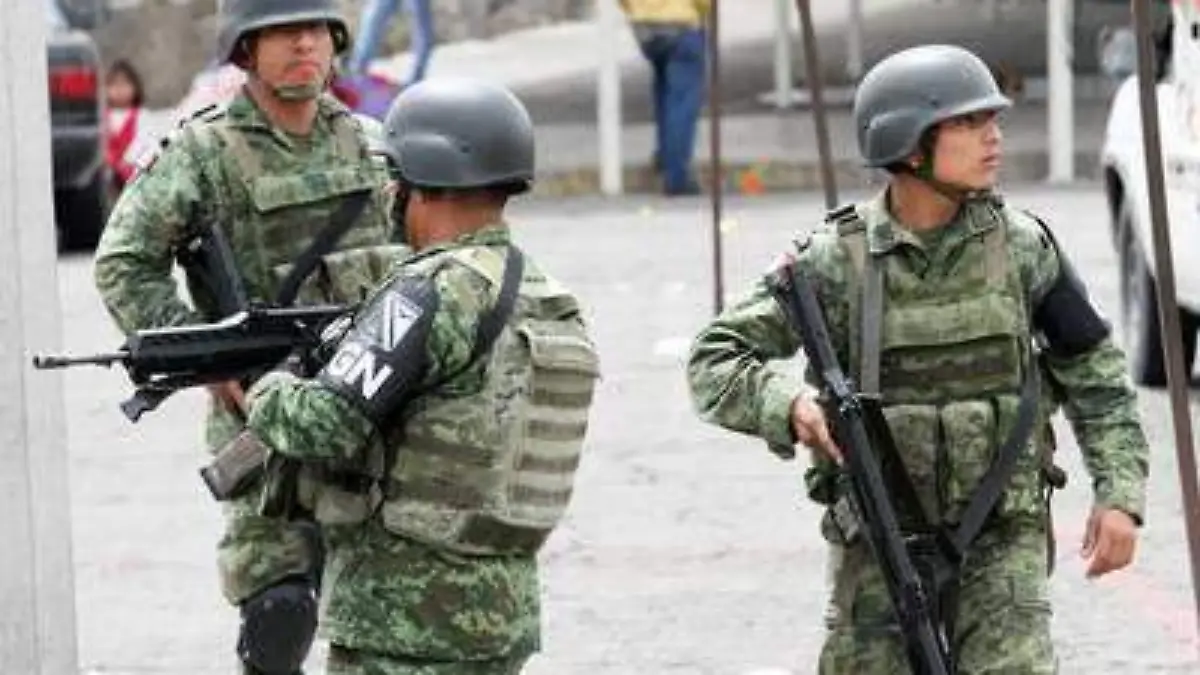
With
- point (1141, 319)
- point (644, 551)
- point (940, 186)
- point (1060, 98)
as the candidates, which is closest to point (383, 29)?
point (1060, 98)

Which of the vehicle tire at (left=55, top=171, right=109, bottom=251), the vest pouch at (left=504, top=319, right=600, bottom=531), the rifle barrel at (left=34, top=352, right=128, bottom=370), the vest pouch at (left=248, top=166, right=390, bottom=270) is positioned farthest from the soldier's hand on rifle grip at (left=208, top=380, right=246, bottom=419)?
the vehicle tire at (left=55, top=171, right=109, bottom=251)

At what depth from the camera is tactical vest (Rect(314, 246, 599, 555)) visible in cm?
588

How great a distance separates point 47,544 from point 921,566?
2096 mm

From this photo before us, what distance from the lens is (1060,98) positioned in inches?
854

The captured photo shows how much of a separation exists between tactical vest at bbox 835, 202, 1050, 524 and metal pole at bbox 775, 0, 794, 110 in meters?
17.4

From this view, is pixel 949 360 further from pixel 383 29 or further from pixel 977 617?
pixel 383 29

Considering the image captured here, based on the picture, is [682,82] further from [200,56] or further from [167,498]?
[167,498]

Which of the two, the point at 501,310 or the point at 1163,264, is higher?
the point at 501,310

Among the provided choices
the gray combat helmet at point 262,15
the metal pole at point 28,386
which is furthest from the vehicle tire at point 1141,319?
the metal pole at point 28,386

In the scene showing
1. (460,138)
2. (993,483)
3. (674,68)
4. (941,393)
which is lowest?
(674,68)

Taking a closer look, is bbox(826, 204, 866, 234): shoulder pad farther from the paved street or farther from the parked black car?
the parked black car

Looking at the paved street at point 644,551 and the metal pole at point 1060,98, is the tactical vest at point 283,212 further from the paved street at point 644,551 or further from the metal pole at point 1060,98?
the metal pole at point 1060,98

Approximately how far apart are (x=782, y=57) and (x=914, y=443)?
722 inches

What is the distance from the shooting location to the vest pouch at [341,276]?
7176mm
